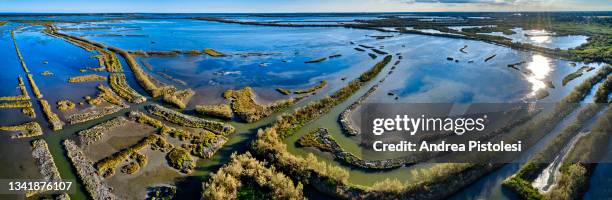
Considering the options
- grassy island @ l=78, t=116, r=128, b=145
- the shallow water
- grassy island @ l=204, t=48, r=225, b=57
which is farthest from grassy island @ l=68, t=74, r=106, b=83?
the shallow water

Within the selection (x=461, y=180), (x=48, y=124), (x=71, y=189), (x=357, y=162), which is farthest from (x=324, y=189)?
(x=48, y=124)

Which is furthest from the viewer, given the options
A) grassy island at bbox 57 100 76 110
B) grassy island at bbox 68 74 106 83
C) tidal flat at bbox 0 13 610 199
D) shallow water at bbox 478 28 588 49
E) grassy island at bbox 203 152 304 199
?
shallow water at bbox 478 28 588 49

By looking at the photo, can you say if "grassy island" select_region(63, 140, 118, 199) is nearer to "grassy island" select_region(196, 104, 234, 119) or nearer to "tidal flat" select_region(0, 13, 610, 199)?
"tidal flat" select_region(0, 13, 610, 199)

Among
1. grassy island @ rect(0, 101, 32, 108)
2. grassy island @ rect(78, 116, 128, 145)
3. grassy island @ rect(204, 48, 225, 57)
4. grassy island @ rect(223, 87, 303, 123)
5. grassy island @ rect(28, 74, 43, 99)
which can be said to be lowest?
grassy island @ rect(78, 116, 128, 145)

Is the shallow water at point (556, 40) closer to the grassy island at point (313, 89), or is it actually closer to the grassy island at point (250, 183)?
the grassy island at point (313, 89)

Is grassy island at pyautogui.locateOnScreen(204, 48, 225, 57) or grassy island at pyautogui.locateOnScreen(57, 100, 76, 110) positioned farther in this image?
grassy island at pyautogui.locateOnScreen(204, 48, 225, 57)

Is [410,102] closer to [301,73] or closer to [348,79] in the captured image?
[348,79]

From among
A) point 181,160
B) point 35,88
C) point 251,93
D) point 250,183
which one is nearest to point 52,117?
point 35,88

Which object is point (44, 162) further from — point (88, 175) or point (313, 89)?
point (313, 89)

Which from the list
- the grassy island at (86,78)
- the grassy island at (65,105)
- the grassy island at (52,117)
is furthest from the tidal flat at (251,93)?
the grassy island at (86,78)
